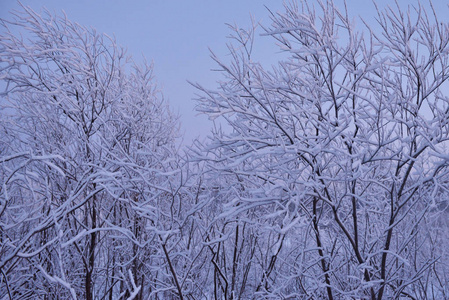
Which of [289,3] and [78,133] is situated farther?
[78,133]

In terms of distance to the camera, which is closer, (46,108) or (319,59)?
(319,59)

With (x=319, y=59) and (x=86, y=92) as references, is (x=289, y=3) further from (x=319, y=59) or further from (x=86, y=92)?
(x=86, y=92)

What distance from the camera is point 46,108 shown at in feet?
19.0

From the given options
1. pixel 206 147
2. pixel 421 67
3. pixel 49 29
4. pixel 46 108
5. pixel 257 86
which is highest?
pixel 49 29

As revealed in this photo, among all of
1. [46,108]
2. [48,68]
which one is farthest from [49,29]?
[46,108]

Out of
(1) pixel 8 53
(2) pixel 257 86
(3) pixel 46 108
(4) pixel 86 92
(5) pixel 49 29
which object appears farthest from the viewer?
(3) pixel 46 108

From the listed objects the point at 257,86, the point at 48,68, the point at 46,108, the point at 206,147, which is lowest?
the point at 206,147

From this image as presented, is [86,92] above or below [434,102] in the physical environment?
above

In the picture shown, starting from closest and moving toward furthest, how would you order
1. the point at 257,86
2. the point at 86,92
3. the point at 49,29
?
the point at 257,86
the point at 49,29
the point at 86,92

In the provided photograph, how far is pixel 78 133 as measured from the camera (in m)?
5.31

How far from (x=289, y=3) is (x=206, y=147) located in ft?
6.78

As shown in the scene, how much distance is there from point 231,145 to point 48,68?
12.0 ft

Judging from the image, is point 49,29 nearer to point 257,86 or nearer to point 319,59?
point 257,86

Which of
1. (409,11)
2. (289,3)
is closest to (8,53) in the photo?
(289,3)
